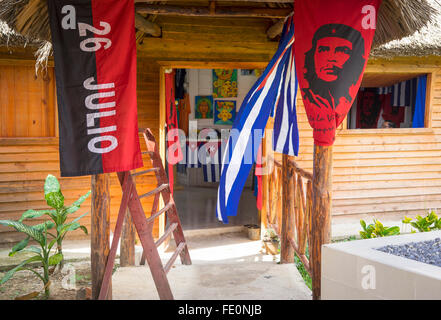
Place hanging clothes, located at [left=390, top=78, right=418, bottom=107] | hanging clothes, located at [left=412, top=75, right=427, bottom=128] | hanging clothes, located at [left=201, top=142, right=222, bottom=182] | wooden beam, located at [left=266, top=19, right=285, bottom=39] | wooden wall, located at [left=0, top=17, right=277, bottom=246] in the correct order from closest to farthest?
wooden beam, located at [left=266, top=19, right=285, bottom=39] → wooden wall, located at [left=0, top=17, right=277, bottom=246] → hanging clothes, located at [left=412, top=75, right=427, bottom=128] → hanging clothes, located at [left=390, top=78, right=418, bottom=107] → hanging clothes, located at [left=201, top=142, right=222, bottom=182]

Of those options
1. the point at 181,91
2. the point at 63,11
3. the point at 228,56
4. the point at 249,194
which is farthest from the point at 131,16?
the point at 249,194

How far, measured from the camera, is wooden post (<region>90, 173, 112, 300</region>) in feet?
11.7

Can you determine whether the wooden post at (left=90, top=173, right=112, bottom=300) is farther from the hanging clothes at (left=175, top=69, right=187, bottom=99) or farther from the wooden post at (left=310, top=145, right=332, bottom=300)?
the hanging clothes at (left=175, top=69, right=187, bottom=99)

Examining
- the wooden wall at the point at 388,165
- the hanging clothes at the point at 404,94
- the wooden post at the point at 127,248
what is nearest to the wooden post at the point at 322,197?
the wooden post at the point at 127,248

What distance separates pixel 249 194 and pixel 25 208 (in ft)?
18.4

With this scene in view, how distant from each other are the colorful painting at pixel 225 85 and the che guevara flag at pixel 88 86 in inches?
316

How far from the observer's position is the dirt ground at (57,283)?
15.0 ft

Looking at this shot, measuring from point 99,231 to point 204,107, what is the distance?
26.4ft

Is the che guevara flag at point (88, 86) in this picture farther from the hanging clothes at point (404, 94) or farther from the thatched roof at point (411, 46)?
the hanging clothes at point (404, 94)

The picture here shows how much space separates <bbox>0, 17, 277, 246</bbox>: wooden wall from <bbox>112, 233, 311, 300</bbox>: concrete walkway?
1.71m

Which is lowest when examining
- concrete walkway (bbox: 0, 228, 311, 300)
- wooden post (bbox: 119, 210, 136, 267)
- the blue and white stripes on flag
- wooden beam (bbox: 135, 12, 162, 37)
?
concrete walkway (bbox: 0, 228, 311, 300)

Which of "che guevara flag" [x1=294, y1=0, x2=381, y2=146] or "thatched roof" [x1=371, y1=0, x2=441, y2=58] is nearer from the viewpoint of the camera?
"che guevara flag" [x1=294, y1=0, x2=381, y2=146]

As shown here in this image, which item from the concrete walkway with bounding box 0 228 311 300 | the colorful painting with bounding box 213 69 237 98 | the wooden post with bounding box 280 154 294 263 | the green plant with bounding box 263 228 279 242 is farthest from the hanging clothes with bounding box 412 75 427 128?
the colorful painting with bounding box 213 69 237 98
